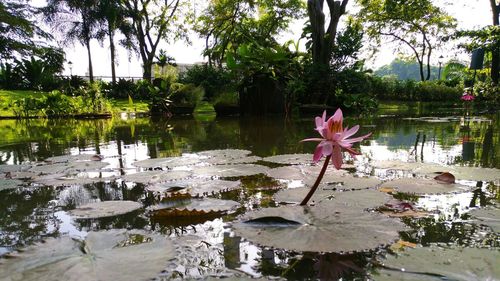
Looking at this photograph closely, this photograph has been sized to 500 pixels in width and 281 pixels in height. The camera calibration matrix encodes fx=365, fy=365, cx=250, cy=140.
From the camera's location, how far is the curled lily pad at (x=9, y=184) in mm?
2236

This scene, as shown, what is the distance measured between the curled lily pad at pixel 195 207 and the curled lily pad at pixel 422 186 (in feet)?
2.97

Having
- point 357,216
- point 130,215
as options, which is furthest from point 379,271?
point 130,215

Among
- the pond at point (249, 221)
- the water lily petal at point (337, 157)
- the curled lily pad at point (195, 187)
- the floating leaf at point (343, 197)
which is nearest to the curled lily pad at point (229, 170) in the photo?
the pond at point (249, 221)

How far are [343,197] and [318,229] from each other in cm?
53

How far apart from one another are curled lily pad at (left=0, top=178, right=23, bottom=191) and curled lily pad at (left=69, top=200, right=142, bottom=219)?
82 centimetres

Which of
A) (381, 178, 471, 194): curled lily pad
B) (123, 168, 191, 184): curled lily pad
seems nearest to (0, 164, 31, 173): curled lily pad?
(123, 168, 191, 184): curled lily pad

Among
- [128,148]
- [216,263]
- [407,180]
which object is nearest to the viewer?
[216,263]

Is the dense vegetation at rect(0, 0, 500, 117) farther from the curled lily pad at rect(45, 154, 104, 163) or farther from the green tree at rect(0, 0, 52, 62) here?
the curled lily pad at rect(45, 154, 104, 163)

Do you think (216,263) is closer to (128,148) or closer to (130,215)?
(130,215)

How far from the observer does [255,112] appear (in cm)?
994

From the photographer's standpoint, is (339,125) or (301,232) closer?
(301,232)

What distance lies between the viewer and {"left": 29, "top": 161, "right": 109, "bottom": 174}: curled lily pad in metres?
2.72

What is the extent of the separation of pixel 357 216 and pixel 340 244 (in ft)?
0.94

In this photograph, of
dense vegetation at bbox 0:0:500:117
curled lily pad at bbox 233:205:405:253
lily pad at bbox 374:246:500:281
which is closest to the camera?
lily pad at bbox 374:246:500:281
